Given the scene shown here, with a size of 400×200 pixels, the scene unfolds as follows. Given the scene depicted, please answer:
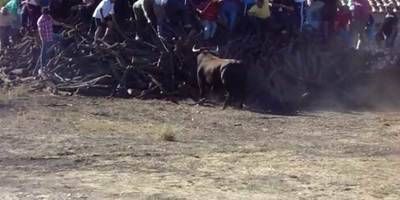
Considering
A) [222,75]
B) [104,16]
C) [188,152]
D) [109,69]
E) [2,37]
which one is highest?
[104,16]

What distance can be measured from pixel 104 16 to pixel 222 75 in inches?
143

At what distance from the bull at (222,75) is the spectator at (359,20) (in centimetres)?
408

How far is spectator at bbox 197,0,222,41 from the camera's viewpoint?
850 inches

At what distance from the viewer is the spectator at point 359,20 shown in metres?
23.0

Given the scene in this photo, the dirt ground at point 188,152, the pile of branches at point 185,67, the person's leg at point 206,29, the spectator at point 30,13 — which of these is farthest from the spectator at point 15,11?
the person's leg at point 206,29

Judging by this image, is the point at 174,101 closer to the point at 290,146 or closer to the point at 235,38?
the point at 235,38

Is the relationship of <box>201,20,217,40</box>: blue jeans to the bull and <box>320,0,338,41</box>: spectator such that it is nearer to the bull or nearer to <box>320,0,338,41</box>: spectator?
the bull

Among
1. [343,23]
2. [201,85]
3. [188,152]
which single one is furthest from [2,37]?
[188,152]

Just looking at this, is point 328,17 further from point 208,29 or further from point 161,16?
point 161,16

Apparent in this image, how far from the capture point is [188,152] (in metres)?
13.8

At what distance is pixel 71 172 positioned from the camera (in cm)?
1199

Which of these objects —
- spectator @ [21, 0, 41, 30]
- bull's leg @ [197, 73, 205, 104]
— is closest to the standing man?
bull's leg @ [197, 73, 205, 104]

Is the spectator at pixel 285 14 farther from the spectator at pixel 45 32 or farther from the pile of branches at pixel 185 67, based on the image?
the spectator at pixel 45 32

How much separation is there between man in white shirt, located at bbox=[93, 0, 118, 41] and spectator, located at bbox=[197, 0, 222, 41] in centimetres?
213
